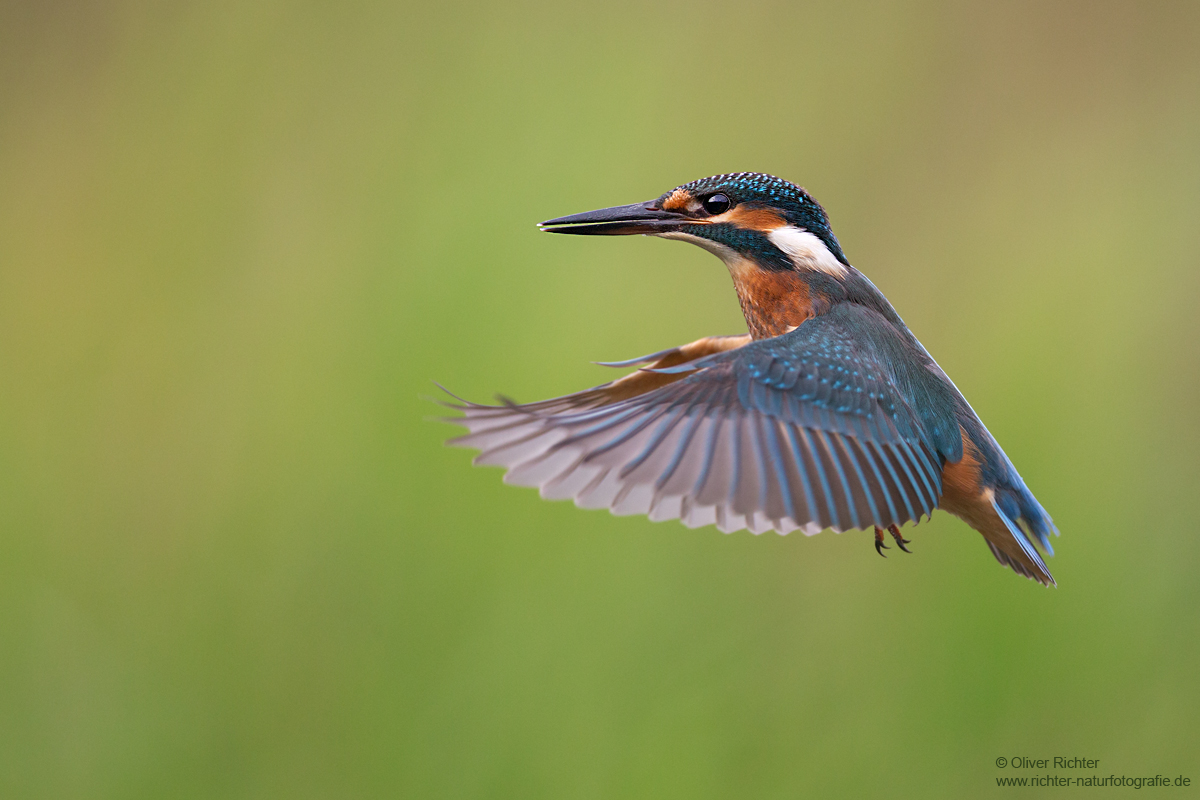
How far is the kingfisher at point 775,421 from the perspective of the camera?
3.11 feet

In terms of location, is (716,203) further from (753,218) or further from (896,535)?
(896,535)

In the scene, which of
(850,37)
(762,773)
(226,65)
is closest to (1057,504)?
(762,773)

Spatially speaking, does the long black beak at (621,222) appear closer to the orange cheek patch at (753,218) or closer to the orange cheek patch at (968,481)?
the orange cheek patch at (753,218)

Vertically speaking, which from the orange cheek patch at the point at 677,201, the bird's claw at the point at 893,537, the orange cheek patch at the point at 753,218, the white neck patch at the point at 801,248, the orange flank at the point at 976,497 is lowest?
the bird's claw at the point at 893,537

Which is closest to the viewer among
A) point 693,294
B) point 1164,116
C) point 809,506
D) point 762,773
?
point 809,506

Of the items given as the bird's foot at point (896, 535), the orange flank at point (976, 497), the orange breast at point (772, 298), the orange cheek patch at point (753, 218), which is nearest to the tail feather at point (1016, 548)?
the orange flank at point (976, 497)

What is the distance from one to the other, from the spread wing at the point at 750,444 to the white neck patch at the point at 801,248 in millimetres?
88

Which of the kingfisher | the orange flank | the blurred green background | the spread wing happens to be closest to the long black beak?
the kingfisher

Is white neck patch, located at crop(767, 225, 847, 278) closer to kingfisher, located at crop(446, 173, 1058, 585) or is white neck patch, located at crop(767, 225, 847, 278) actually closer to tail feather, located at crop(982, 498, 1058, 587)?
kingfisher, located at crop(446, 173, 1058, 585)

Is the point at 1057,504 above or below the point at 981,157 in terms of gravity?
below

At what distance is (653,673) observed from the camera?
1804 mm

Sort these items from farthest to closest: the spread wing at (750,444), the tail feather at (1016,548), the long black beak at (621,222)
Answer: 1. the long black beak at (621,222)
2. the tail feather at (1016,548)
3. the spread wing at (750,444)

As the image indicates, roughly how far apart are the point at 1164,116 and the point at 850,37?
0.76 metres

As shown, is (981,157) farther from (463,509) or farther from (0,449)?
(0,449)
